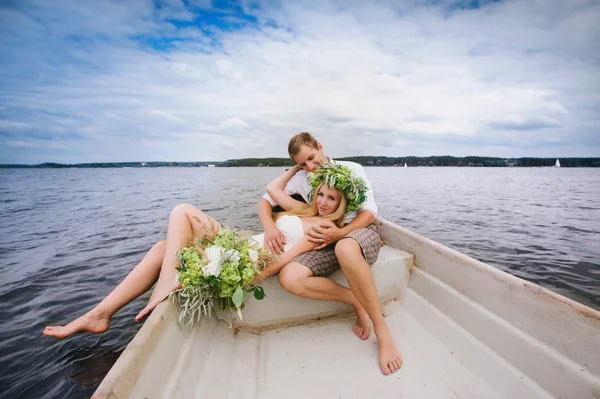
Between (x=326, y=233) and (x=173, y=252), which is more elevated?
(x=326, y=233)

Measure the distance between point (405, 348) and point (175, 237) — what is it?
2389mm

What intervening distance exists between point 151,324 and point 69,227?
40.5 feet

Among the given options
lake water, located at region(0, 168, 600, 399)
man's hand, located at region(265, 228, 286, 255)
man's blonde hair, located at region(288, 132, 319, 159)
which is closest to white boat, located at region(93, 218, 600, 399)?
man's hand, located at region(265, 228, 286, 255)

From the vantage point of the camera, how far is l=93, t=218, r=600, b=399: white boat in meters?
1.82

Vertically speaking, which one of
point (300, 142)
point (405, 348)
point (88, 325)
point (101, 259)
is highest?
point (300, 142)

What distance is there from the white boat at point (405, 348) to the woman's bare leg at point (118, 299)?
2.65 feet

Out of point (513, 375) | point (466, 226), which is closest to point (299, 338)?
point (513, 375)

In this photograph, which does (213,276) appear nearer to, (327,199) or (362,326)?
(327,199)

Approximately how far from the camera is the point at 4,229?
35.8 feet

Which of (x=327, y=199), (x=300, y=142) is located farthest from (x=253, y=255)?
(x=300, y=142)

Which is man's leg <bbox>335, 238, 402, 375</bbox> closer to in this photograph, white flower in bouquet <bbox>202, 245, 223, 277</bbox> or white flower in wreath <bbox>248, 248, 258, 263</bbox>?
white flower in wreath <bbox>248, 248, 258, 263</bbox>

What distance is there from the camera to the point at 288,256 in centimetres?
276

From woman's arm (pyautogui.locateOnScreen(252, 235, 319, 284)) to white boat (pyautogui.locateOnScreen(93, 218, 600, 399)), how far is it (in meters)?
0.22

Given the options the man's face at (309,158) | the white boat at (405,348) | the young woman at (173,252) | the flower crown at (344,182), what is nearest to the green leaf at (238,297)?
the young woman at (173,252)
